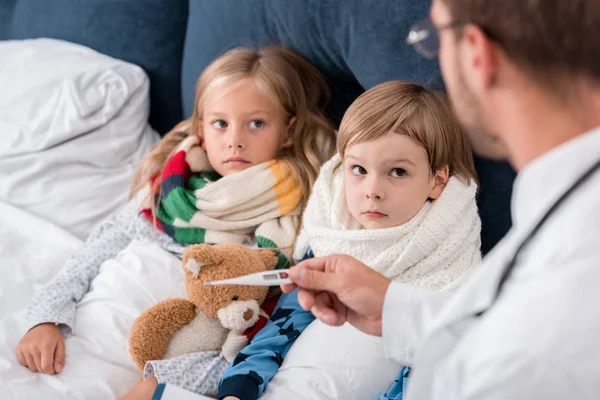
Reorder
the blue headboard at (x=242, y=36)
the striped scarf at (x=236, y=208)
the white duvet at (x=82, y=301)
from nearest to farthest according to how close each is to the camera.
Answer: the white duvet at (x=82, y=301) < the blue headboard at (x=242, y=36) < the striped scarf at (x=236, y=208)

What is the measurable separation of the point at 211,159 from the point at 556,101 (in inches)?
40.5

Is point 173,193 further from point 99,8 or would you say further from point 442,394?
point 442,394

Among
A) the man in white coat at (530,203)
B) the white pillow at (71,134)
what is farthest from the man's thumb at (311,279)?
the white pillow at (71,134)

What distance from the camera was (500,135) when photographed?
815mm

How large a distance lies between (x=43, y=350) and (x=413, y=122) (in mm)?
787

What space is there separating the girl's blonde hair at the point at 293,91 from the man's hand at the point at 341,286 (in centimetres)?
54

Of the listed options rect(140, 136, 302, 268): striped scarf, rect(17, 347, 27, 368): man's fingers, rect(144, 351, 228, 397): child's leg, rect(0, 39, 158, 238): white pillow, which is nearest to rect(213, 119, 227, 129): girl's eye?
rect(140, 136, 302, 268): striped scarf

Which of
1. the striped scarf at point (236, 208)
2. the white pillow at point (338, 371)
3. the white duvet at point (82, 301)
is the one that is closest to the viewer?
the white pillow at point (338, 371)

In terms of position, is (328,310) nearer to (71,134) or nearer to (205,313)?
(205,313)

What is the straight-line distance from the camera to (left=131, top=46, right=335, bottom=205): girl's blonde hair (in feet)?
5.31

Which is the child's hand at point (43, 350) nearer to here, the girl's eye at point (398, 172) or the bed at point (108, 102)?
the bed at point (108, 102)

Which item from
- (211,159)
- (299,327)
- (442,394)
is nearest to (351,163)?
(299,327)

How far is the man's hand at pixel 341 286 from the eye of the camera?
3.38 feet

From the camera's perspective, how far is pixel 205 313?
1370mm
